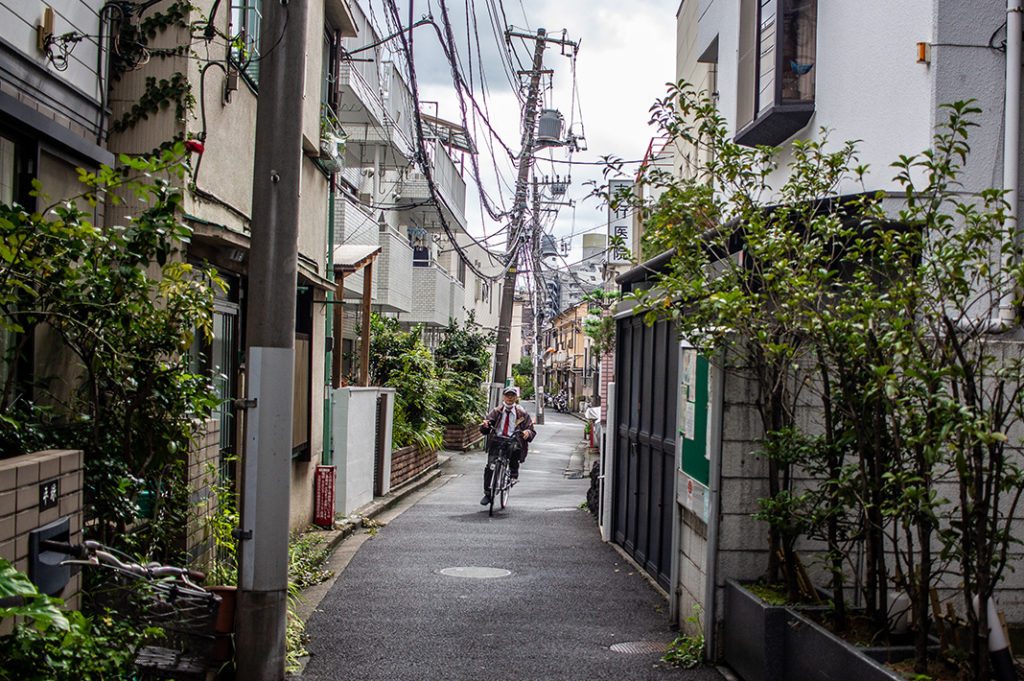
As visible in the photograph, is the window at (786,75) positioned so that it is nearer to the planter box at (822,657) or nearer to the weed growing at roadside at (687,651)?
the weed growing at roadside at (687,651)

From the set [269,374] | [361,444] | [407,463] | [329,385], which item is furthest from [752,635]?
[407,463]

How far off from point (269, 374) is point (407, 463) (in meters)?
12.6

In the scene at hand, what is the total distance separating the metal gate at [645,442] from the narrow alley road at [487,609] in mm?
375

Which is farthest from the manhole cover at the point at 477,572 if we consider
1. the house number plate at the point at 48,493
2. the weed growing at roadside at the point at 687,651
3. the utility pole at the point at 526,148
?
the utility pole at the point at 526,148

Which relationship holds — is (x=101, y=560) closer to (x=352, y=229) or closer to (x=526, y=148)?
(x=352, y=229)

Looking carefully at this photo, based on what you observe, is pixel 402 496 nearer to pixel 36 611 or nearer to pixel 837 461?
pixel 837 461

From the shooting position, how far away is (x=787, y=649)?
5.62 m

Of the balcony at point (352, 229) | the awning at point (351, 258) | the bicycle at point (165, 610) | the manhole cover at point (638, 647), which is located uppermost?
the balcony at point (352, 229)

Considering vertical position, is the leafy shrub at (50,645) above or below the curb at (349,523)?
above

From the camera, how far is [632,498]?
10867 millimetres

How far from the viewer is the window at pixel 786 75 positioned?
926 cm

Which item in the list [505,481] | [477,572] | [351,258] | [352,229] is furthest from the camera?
[352,229]

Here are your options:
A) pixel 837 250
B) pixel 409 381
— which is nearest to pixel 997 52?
pixel 837 250

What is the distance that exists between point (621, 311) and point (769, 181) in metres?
2.32
